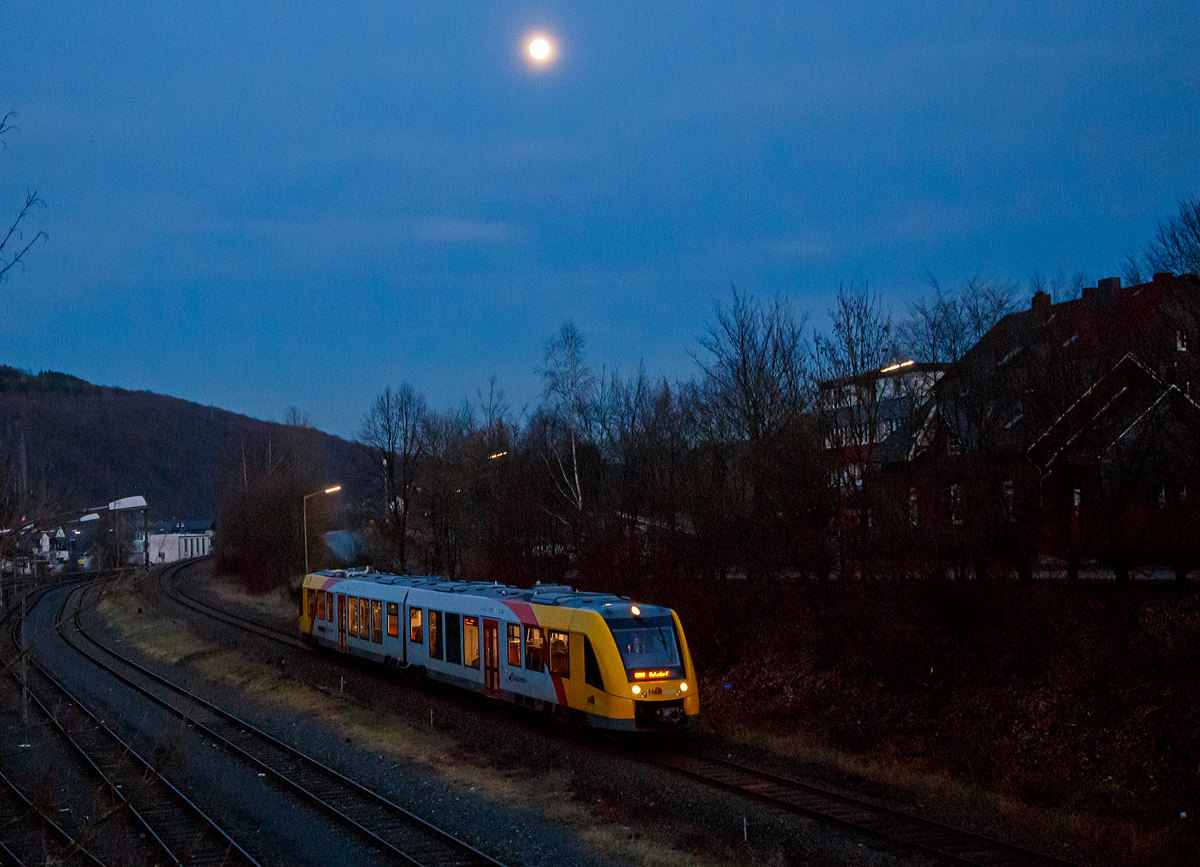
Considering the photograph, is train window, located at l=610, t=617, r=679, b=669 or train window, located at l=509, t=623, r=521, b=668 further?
train window, located at l=509, t=623, r=521, b=668

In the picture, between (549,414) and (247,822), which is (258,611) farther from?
(247,822)

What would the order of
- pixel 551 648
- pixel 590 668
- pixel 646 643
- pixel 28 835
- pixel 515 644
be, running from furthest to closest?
pixel 515 644 → pixel 551 648 → pixel 646 643 → pixel 590 668 → pixel 28 835

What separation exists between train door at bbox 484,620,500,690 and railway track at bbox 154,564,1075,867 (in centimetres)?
390

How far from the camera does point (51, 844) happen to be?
→ 1273cm

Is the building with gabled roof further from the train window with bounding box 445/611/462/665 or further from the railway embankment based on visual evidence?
the train window with bounding box 445/611/462/665

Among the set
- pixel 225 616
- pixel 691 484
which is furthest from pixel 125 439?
pixel 691 484

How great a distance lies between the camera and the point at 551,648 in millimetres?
17609

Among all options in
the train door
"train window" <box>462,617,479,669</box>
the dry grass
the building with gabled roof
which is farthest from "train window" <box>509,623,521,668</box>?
the building with gabled roof

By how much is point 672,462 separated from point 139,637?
68.9 feet

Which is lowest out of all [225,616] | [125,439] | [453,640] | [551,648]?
[225,616]

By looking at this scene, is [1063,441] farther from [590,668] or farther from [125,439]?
[125,439]

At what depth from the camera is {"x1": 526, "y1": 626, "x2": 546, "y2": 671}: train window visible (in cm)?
1794

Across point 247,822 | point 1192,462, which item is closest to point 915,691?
point 1192,462

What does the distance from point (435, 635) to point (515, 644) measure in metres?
3.68
